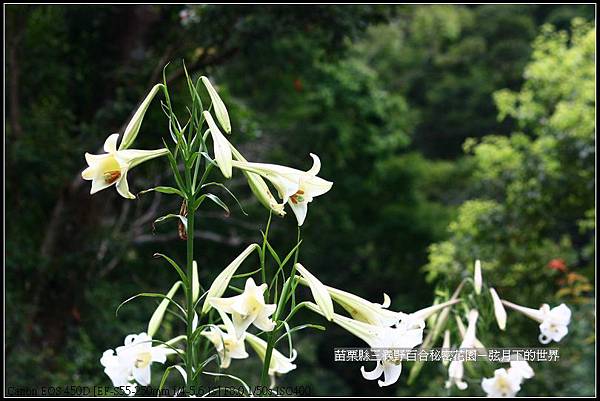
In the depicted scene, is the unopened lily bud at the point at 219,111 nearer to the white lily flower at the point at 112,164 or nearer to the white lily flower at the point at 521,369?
the white lily flower at the point at 112,164

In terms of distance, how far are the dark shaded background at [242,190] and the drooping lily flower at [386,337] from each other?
30.5 inches

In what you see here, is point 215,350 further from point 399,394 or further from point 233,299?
point 399,394

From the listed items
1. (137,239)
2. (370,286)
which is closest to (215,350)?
(137,239)

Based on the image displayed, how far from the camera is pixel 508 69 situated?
1186 cm

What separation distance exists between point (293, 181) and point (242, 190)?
6.70 meters

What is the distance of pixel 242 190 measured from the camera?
7691mm

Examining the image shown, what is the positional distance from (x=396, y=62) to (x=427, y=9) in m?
2.05

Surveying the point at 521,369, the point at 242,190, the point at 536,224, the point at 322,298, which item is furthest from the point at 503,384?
the point at 242,190

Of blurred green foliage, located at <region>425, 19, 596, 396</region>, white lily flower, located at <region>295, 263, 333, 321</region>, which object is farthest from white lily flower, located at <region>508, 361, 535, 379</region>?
blurred green foliage, located at <region>425, 19, 596, 396</region>

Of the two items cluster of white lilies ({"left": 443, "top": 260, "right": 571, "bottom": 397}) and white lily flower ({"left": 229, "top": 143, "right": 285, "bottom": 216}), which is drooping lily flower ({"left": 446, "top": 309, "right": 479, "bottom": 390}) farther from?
white lily flower ({"left": 229, "top": 143, "right": 285, "bottom": 216})

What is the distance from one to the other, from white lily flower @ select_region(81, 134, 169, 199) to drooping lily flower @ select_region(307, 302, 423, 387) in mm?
286

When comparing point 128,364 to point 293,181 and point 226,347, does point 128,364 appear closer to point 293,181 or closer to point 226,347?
point 226,347

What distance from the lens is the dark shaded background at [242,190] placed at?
13.7 feet

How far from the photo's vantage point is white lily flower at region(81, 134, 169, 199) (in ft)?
3.41
